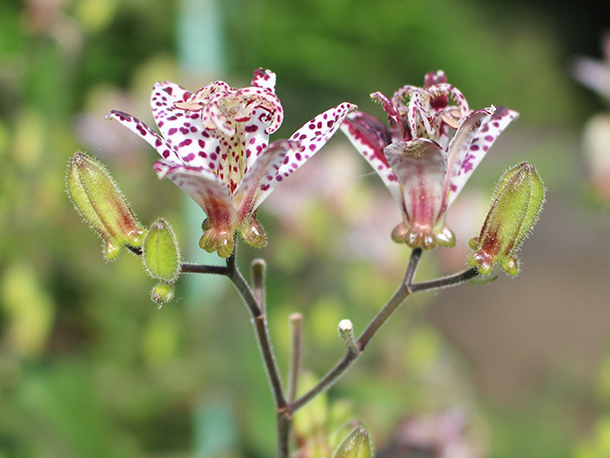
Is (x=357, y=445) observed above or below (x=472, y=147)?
below

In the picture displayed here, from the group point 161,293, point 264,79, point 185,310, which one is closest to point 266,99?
point 264,79

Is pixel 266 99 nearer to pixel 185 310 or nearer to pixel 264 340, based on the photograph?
pixel 264 340

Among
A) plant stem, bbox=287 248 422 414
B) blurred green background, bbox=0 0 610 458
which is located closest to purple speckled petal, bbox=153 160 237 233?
plant stem, bbox=287 248 422 414

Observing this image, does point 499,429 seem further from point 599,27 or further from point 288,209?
point 599,27

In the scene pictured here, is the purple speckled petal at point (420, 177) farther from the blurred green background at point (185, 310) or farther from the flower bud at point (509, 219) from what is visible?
the blurred green background at point (185, 310)

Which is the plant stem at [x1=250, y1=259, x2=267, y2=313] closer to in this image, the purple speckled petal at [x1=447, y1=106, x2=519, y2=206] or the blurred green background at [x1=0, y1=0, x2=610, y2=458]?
the purple speckled petal at [x1=447, y1=106, x2=519, y2=206]

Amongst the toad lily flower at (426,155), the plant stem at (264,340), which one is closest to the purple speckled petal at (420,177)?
the toad lily flower at (426,155)
